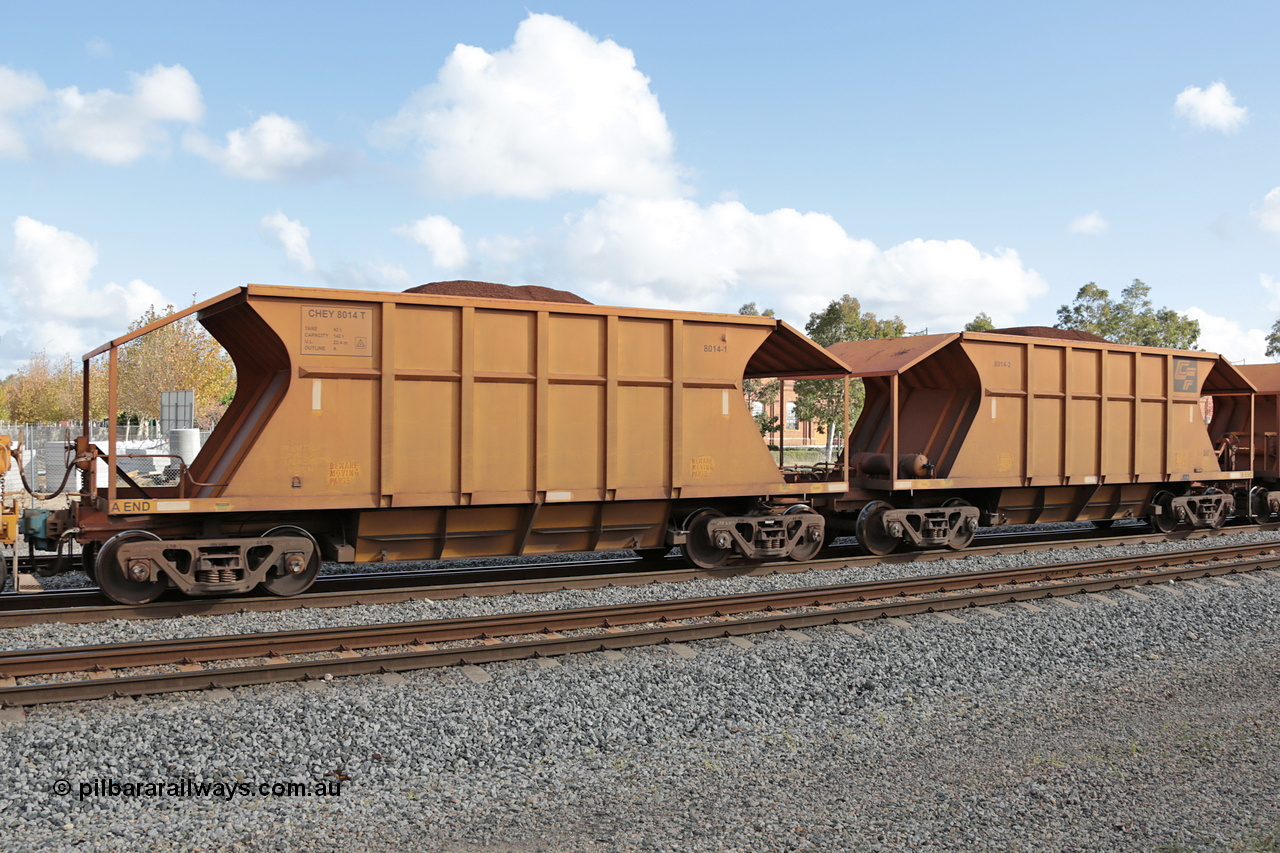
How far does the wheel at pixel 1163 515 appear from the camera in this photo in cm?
1556

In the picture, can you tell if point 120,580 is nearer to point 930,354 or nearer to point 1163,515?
point 930,354

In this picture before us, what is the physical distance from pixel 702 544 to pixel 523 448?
9.39ft

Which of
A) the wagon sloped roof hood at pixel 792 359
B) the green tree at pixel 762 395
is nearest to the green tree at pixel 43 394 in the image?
the green tree at pixel 762 395

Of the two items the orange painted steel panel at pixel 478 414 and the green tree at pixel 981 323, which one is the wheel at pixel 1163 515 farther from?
the green tree at pixel 981 323

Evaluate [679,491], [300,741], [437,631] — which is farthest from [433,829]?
[679,491]

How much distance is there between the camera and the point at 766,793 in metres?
5.07

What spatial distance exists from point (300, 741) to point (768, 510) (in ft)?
23.8

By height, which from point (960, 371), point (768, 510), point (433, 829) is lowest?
point (433, 829)

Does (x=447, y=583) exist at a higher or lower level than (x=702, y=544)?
lower

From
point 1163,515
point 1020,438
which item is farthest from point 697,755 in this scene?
point 1163,515

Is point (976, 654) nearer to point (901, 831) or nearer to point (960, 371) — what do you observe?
point (901, 831)

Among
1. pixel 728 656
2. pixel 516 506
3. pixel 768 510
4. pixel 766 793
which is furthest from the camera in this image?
pixel 768 510

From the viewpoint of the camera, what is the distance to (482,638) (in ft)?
25.6

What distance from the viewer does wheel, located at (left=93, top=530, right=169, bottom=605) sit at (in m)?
8.50
